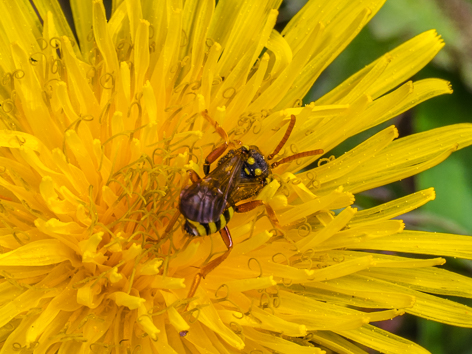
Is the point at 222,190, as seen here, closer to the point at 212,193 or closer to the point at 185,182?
the point at 212,193

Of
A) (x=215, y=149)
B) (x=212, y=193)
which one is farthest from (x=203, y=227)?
(x=215, y=149)

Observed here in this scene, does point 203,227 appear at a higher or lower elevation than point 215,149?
lower

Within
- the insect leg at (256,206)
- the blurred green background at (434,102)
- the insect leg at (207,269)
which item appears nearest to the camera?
the insect leg at (207,269)

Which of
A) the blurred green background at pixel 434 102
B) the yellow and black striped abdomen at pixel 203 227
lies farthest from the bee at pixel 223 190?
the blurred green background at pixel 434 102

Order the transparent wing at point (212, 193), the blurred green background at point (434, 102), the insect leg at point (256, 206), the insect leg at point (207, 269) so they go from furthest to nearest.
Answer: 1. the blurred green background at point (434, 102)
2. the insect leg at point (256, 206)
3. the insect leg at point (207, 269)
4. the transparent wing at point (212, 193)

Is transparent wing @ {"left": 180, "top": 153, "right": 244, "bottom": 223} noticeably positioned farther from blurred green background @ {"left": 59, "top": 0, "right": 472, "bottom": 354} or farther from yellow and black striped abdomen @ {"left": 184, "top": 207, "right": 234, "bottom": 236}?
A: blurred green background @ {"left": 59, "top": 0, "right": 472, "bottom": 354}

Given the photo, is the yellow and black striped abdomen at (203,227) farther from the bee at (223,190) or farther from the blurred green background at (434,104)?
the blurred green background at (434,104)

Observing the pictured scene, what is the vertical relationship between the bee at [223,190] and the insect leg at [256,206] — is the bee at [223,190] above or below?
Answer: above

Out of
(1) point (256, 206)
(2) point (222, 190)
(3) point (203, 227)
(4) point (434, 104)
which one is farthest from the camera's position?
(4) point (434, 104)

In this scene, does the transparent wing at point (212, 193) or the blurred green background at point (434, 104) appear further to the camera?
the blurred green background at point (434, 104)
